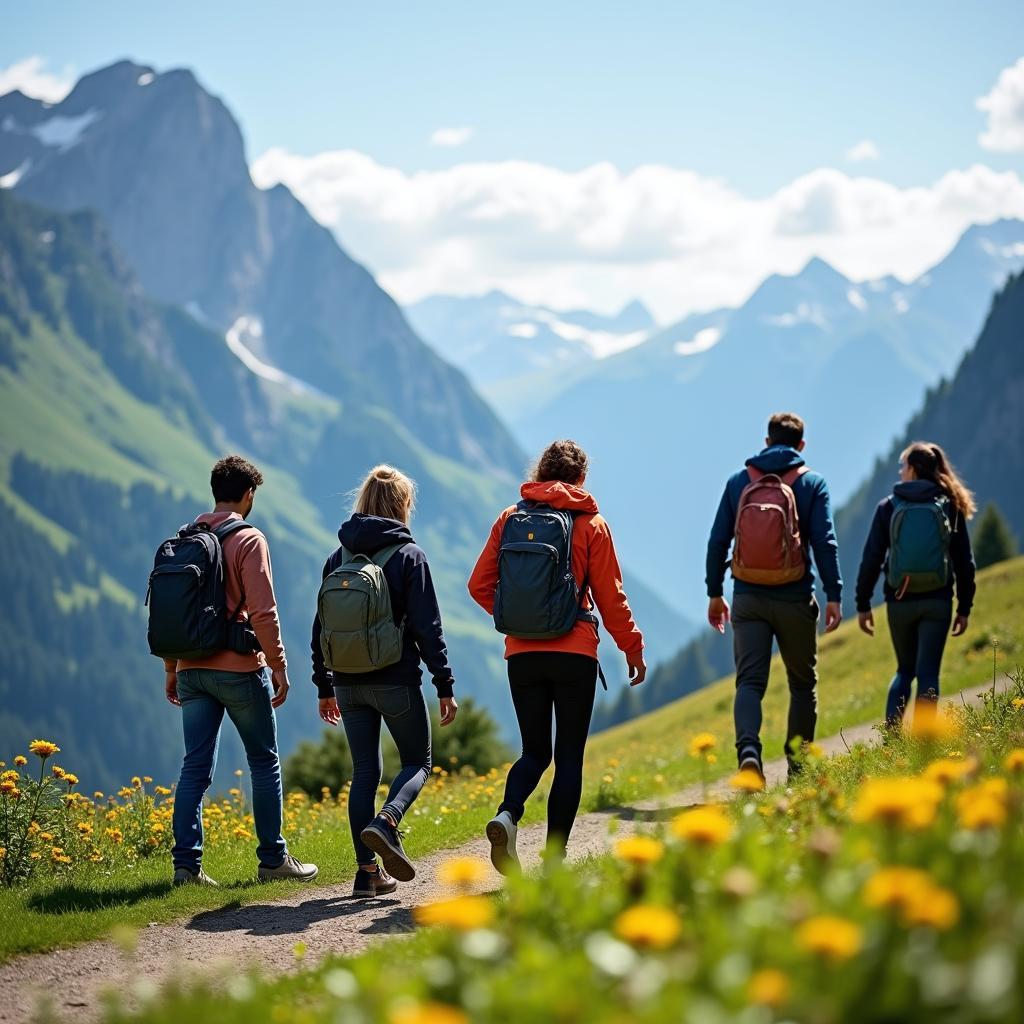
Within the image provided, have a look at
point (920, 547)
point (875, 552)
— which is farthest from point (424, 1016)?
point (875, 552)

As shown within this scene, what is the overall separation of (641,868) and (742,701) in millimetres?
6290

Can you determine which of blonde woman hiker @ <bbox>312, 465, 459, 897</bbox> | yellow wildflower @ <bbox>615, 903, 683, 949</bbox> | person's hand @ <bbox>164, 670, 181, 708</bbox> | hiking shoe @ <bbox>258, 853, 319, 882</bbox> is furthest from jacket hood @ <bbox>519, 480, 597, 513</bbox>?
yellow wildflower @ <bbox>615, 903, 683, 949</bbox>

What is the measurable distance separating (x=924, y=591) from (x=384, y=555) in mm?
5159

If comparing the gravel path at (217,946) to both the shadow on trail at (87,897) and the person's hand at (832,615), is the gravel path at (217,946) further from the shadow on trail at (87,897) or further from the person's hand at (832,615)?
the person's hand at (832,615)

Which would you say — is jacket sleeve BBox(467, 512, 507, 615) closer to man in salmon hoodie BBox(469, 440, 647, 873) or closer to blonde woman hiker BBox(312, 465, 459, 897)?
man in salmon hoodie BBox(469, 440, 647, 873)

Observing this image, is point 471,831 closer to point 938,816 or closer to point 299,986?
point 299,986

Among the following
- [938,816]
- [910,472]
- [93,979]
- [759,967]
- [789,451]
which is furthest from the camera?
[910,472]

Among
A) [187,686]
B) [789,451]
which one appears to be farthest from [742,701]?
[187,686]

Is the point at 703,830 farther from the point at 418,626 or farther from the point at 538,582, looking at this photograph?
the point at 418,626

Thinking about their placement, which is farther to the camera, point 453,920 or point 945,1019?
point 453,920

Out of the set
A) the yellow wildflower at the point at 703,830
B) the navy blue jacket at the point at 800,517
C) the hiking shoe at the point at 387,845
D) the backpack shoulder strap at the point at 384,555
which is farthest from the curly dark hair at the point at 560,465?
the yellow wildflower at the point at 703,830

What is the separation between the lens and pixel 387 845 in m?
8.52

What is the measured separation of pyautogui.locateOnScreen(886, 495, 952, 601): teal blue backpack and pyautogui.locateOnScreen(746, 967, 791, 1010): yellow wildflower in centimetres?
851

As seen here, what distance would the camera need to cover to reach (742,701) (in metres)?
10.6
